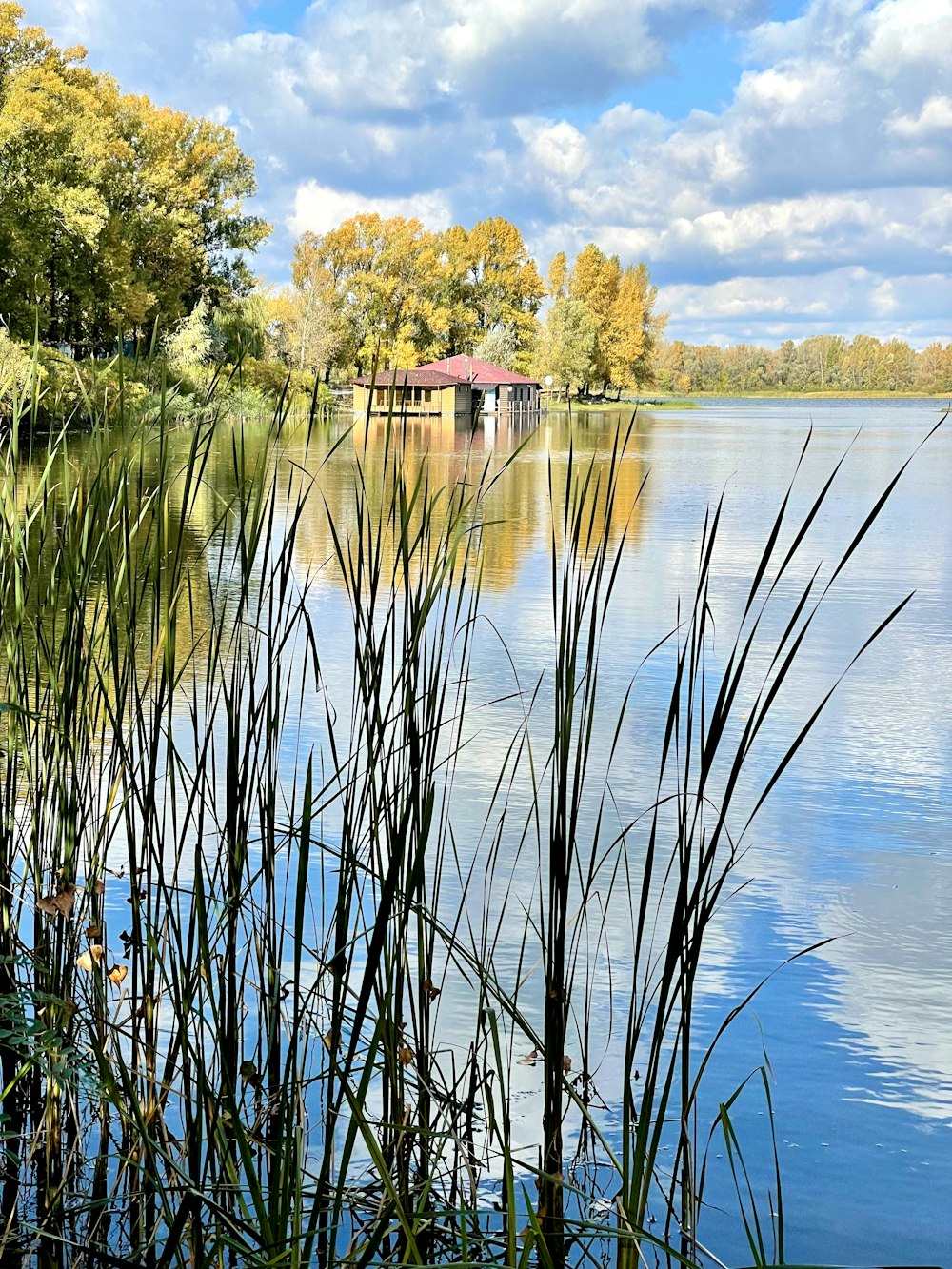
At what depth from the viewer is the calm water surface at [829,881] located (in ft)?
6.50

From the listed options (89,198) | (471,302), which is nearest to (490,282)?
(471,302)

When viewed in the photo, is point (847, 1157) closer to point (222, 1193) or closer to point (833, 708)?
point (222, 1193)

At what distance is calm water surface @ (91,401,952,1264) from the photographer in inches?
78.0

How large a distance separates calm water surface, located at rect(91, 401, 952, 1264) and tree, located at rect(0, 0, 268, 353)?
7475 millimetres

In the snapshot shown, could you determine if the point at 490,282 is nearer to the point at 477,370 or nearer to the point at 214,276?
the point at 477,370

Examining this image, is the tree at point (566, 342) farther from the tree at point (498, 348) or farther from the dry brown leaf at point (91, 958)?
the dry brown leaf at point (91, 958)

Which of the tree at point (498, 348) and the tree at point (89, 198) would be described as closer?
the tree at point (89, 198)

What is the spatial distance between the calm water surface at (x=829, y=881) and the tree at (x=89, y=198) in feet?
24.5

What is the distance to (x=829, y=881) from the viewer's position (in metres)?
3.13

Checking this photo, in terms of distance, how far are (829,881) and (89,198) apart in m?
18.7

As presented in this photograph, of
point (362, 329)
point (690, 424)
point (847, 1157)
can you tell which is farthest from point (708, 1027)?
point (362, 329)

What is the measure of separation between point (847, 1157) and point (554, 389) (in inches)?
2178

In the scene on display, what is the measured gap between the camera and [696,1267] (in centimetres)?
106

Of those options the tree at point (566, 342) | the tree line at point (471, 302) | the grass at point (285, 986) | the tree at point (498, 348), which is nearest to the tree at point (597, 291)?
the tree line at point (471, 302)
